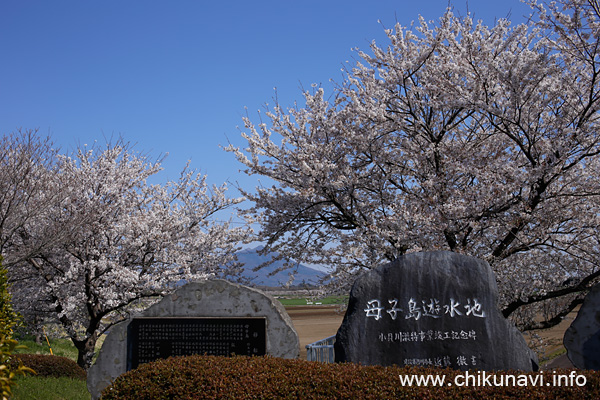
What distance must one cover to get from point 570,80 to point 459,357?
6089 millimetres

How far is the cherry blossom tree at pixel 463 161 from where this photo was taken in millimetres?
9234

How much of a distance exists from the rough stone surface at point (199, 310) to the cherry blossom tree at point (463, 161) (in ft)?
10.7

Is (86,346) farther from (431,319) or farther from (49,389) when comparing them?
(431,319)

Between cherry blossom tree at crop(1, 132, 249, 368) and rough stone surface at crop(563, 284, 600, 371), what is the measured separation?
8392 mm

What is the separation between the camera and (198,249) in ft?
47.6

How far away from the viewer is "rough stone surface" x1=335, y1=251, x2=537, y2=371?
21.7ft

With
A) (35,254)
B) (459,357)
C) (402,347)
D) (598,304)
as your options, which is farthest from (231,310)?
(35,254)

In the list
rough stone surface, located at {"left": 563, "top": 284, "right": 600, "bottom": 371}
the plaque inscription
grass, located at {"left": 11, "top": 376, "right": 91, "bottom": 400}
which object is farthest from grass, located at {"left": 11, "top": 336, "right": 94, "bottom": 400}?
rough stone surface, located at {"left": 563, "top": 284, "right": 600, "bottom": 371}

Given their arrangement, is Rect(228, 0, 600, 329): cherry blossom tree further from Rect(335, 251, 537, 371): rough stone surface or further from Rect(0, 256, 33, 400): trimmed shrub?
Rect(0, 256, 33, 400): trimmed shrub

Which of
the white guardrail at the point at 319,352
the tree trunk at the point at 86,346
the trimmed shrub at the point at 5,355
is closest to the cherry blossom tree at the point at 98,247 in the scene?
the tree trunk at the point at 86,346

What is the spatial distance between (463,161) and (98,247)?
9155mm

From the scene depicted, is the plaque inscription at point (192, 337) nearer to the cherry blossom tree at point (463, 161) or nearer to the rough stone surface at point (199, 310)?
the rough stone surface at point (199, 310)

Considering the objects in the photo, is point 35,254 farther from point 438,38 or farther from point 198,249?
point 438,38

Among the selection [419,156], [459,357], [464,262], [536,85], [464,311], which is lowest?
[459,357]
